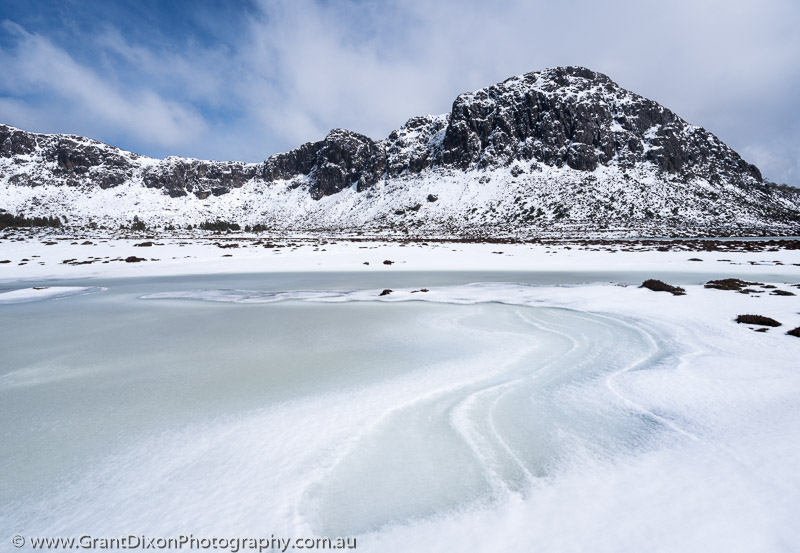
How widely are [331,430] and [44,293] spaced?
858 inches

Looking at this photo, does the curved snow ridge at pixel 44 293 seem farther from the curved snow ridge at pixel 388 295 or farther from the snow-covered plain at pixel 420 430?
the snow-covered plain at pixel 420 430

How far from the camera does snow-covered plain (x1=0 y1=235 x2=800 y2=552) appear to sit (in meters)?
3.46

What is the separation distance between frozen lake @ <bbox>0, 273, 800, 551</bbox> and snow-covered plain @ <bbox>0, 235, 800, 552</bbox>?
0.09ft

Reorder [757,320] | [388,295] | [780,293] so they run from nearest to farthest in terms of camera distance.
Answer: [757,320], [780,293], [388,295]

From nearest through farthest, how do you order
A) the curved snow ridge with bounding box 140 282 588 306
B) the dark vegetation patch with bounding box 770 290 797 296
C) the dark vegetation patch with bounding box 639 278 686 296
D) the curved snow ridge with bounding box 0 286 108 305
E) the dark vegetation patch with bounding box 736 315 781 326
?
the dark vegetation patch with bounding box 736 315 781 326 → the dark vegetation patch with bounding box 770 290 797 296 → the dark vegetation patch with bounding box 639 278 686 296 → the curved snow ridge with bounding box 140 282 588 306 → the curved snow ridge with bounding box 0 286 108 305

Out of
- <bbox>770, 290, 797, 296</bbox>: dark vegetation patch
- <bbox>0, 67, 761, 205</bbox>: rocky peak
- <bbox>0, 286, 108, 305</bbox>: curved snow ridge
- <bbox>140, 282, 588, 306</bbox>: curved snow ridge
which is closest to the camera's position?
<bbox>770, 290, 797, 296</bbox>: dark vegetation patch

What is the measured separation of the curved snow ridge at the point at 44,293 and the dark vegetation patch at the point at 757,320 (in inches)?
1030

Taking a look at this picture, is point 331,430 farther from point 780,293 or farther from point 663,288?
point 780,293

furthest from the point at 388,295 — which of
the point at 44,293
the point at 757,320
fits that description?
the point at 44,293

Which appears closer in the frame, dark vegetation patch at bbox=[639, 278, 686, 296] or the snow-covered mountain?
dark vegetation patch at bbox=[639, 278, 686, 296]

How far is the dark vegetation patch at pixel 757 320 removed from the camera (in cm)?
988

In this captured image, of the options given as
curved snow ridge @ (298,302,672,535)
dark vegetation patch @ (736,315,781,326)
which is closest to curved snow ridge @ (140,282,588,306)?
dark vegetation patch @ (736,315,781,326)

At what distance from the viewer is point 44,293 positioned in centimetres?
1877

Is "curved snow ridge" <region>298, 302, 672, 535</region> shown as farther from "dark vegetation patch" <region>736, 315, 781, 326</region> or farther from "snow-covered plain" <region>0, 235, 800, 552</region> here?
"dark vegetation patch" <region>736, 315, 781, 326</region>
